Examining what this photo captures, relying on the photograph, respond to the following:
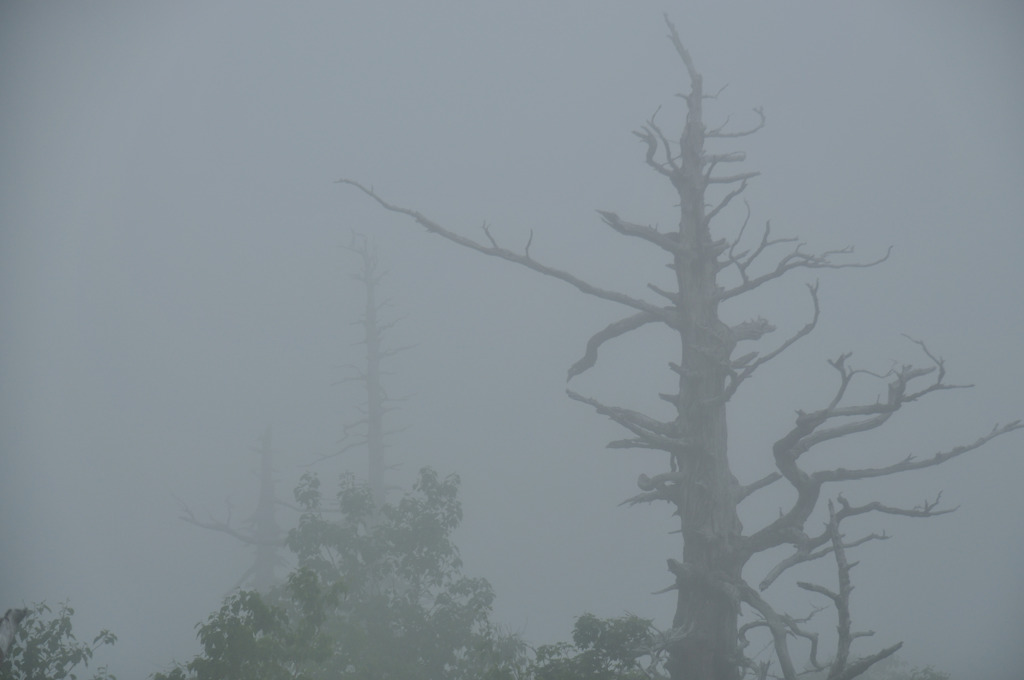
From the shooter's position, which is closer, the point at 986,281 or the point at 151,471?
the point at 151,471

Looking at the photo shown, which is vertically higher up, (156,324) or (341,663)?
(156,324)

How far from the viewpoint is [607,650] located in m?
9.17

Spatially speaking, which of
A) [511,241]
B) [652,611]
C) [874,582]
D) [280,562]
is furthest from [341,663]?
[511,241]

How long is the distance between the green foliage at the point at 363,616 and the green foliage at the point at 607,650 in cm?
58

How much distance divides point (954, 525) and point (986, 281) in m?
70.2

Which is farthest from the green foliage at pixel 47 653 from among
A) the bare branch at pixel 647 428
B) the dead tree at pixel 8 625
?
the bare branch at pixel 647 428

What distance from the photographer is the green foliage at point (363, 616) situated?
8.18 meters

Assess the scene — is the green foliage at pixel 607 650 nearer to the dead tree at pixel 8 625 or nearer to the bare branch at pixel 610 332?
the bare branch at pixel 610 332

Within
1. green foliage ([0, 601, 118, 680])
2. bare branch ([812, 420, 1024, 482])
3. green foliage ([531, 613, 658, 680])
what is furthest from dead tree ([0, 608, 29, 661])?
bare branch ([812, 420, 1024, 482])

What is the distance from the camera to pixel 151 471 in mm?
87312

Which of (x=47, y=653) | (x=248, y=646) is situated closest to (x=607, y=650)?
(x=248, y=646)

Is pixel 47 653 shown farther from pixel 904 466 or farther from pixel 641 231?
pixel 904 466

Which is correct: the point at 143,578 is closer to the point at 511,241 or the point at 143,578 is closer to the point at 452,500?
the point at 452,500

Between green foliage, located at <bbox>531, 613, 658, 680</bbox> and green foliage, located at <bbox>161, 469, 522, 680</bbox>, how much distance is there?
0.58 meters
